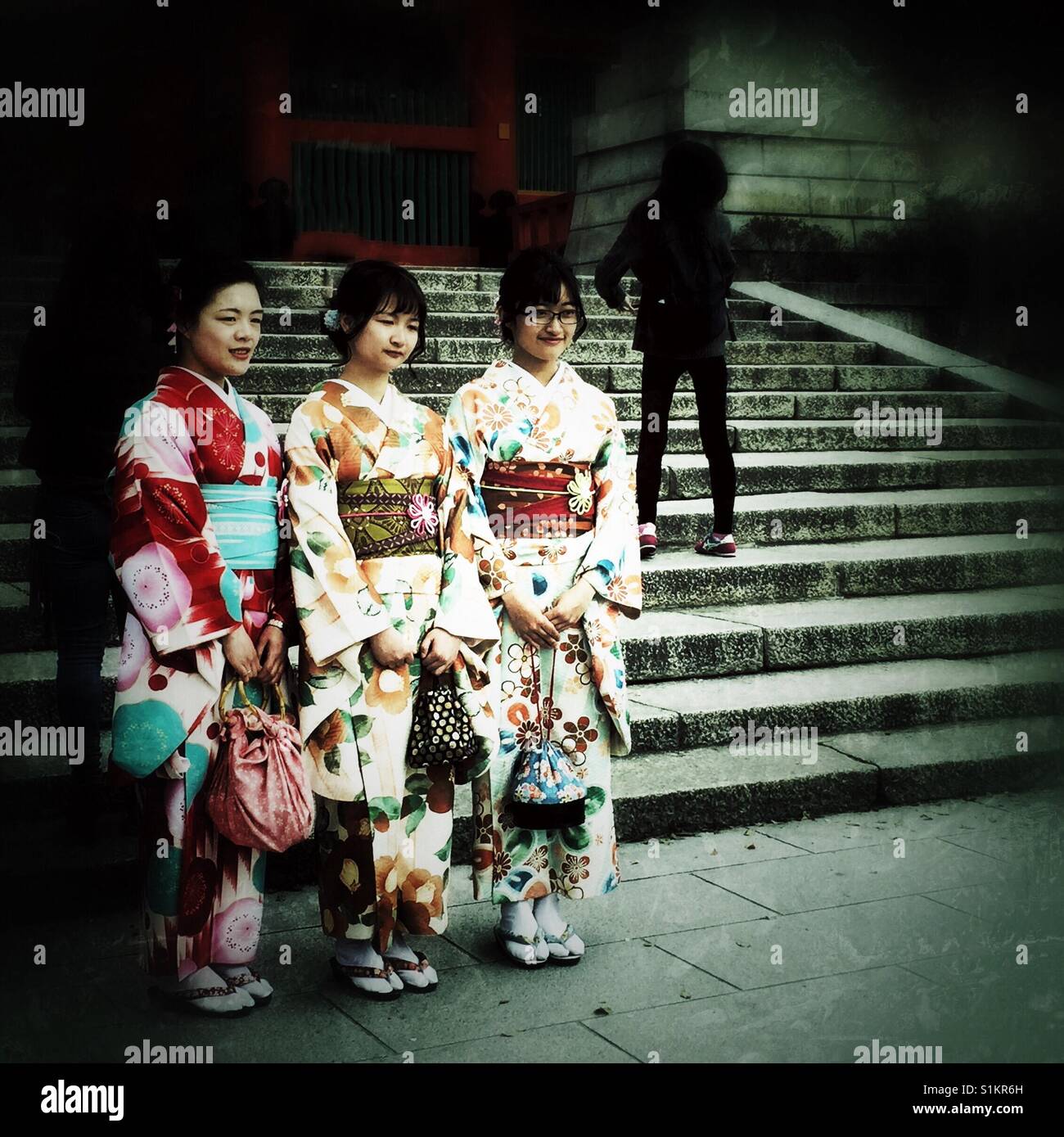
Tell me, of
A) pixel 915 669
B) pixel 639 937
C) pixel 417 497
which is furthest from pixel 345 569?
pixel 915 669

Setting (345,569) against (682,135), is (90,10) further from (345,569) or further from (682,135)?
(345,569)

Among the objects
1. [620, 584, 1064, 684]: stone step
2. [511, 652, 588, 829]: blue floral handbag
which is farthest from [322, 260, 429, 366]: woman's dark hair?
[620, 584, 1064, 684]: stone step

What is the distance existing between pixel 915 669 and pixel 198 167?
24.4 ft

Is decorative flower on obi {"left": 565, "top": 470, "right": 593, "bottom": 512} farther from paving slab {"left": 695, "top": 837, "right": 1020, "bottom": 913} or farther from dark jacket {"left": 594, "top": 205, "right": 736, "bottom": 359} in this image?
dark jacket {"left": 594, "top": 205, "right": 736, "bottom": 359}

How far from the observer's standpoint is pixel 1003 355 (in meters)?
9.96

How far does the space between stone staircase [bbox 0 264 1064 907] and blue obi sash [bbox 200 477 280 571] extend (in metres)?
1.19

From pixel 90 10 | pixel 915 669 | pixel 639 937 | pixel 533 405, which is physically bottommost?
pixel 639 937

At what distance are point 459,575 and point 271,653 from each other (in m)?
0.55

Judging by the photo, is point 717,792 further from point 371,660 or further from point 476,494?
point 371,660

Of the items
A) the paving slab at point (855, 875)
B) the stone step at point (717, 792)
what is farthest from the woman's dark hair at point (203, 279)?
the paving slab at point (855, 875)

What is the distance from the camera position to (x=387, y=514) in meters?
3.30

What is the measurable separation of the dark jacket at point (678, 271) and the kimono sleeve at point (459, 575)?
3048 mm

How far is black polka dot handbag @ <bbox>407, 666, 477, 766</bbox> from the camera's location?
3.30 meters

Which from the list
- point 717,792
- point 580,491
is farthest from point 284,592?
point 717,792
